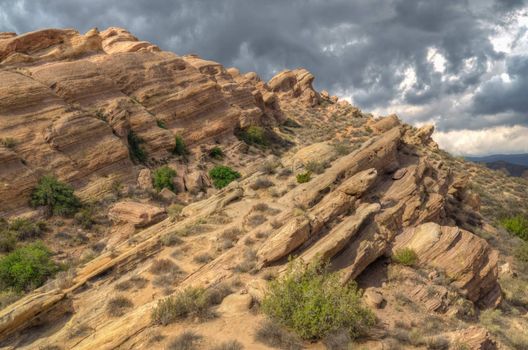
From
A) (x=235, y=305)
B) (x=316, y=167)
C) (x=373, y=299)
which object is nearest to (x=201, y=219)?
(x=235, y=305)

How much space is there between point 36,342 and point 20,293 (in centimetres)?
519

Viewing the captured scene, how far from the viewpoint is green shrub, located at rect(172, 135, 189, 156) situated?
1470 inches

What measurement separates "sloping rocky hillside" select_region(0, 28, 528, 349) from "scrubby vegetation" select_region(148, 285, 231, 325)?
0.16m

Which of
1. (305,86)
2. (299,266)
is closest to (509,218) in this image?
(299,266)

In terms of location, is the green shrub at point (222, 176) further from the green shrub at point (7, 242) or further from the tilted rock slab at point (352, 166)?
the green shrub at point (7, 242)

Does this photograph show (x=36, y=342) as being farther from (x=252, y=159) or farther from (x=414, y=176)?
(x=252, y=159)

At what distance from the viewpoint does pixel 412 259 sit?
54.3 feet

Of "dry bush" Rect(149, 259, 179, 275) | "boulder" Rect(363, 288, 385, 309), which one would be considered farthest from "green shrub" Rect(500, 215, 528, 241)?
"dry bush" Rect(149, 259, 179, 275)

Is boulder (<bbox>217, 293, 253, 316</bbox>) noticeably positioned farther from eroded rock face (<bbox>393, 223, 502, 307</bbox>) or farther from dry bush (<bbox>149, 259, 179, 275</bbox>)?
eroded rock face (<bbox>393, 223, 502, 307</bbox>)

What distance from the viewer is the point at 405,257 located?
54.4 ft

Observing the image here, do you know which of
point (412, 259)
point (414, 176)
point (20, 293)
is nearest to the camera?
point (20, 293)

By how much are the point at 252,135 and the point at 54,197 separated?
24.4 meters

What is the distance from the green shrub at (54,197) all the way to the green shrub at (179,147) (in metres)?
12.6

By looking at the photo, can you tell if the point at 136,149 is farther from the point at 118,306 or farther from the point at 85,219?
the point at 118,306
